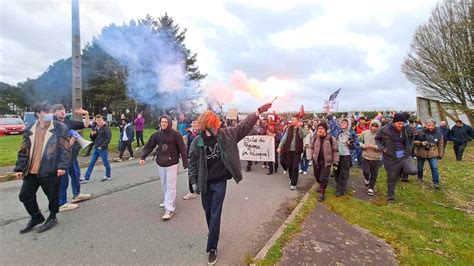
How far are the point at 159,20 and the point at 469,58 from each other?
24079 mm

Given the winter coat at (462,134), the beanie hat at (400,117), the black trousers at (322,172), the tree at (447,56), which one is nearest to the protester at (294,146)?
Result: the black trousers at (322,172)

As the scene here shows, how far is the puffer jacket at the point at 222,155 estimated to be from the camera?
3326mm

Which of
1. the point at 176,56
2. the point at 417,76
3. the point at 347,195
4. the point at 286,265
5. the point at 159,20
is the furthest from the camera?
the point at 159,20

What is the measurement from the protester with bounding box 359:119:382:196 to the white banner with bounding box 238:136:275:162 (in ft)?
9.79

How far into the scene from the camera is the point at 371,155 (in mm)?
6625

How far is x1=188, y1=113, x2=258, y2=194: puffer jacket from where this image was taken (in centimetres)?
333

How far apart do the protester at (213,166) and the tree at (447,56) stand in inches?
881

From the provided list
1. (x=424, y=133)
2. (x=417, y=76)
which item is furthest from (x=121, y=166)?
(x=417, y=76)

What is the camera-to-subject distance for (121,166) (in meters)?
9.33

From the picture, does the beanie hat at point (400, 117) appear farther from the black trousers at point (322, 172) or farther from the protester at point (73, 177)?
the protester at point (73, 177)

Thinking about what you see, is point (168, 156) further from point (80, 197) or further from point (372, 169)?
point (372, 169)

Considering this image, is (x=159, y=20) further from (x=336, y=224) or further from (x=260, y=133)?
(x=336, y=224)

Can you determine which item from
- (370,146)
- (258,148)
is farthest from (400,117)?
(258,148)

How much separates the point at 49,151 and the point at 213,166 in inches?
A: 107
